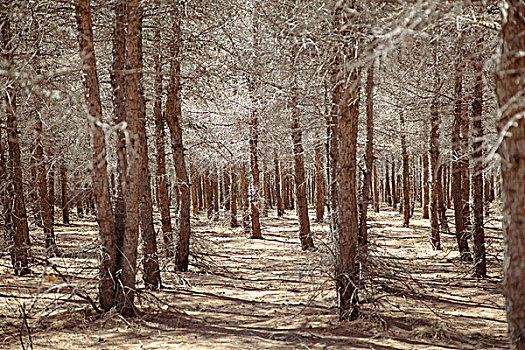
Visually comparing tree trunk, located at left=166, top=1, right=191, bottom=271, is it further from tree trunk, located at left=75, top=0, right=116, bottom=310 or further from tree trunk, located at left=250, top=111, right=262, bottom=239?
tree trunk, located at left=250, top=111, right=262, bottom=239

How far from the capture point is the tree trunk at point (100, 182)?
7227 mm

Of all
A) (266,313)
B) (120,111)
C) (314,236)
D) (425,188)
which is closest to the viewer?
(120,111)

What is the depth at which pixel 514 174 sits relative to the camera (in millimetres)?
3984

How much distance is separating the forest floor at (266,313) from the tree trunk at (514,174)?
2262 millimetres

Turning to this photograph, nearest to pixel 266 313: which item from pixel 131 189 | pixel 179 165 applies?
pixel 131 189

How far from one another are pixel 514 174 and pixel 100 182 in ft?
19.4

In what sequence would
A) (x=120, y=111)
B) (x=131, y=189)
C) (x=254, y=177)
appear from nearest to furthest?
1. (x=131, y=189)
2. (x=120, y=111)
3. (x=254, y=177)

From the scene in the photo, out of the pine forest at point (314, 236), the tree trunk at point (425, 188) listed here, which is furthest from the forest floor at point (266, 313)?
the tree trunk at point (425, 188)

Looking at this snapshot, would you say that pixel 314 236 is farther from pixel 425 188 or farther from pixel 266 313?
pixel 425 188

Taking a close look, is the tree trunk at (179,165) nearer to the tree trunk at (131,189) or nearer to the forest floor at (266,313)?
the forest floor at (266,313)

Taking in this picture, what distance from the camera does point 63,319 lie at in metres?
7.35

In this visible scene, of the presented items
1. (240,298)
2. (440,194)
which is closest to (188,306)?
(240,298)

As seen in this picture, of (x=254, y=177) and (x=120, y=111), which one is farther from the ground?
(x=120, y=111)

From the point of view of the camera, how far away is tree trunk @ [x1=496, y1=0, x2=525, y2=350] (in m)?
3.94
